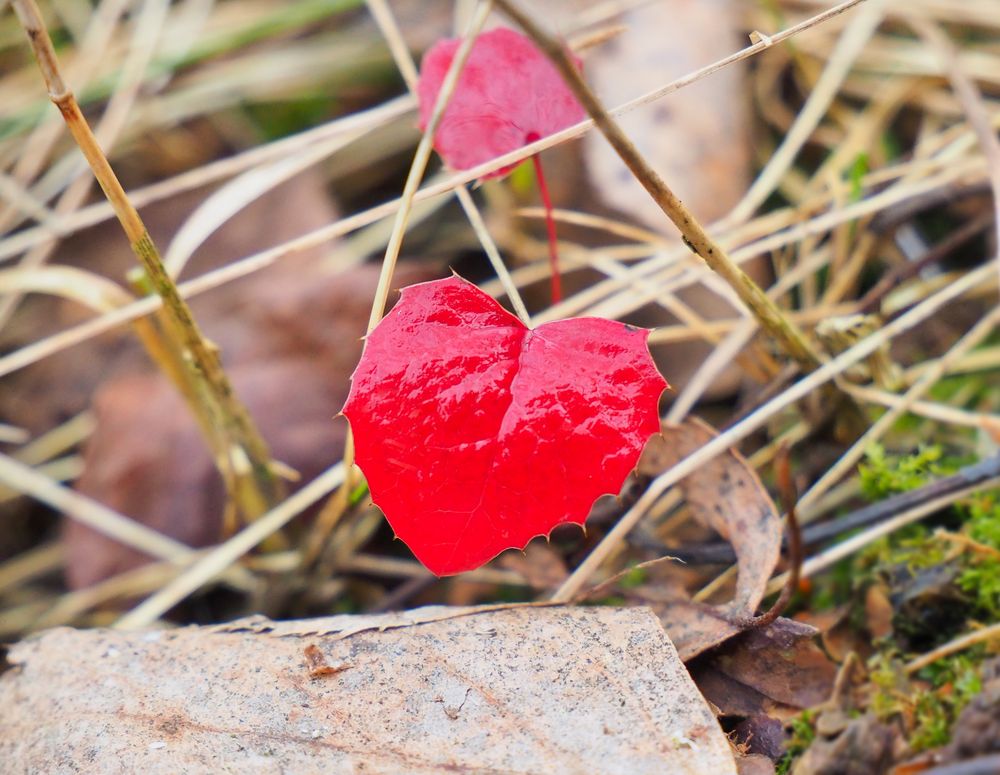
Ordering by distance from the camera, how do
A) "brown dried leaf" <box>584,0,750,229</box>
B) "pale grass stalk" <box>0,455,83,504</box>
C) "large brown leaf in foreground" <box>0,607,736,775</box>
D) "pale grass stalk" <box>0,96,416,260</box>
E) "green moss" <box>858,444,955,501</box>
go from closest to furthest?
"large brown leaf in foreground" <box>0,607,736,775</box>
"green moss" <box>858,444,955,501</box>
"pale grass stalk" <box>0,96,416,260</box>
"brown dried leaf" <box>584,0,750,229</box>
"pale grass stalk" <box>0,455,83,504</box>

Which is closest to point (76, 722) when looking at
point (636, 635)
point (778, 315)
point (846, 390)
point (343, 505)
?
point (343, 505)

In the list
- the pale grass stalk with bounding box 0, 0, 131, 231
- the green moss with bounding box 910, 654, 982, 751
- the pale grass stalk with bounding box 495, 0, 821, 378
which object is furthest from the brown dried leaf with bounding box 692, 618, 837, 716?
the pale grass stalk with bounding box 0, 0, 131, 231

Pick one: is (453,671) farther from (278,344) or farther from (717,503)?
(278,344)

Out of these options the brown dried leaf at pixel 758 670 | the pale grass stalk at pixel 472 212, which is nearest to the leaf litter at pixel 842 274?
the brown dried leaf at pixel 758 670

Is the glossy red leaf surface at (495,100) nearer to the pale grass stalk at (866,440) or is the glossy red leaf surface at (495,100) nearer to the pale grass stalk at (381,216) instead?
the pale grass stalk at (381,216)

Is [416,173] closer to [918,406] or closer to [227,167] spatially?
[227,167]

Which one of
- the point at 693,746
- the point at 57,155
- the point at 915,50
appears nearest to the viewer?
the point at 693,746

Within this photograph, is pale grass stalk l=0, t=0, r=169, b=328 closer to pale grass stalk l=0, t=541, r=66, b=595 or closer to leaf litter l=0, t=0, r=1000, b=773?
leaf litter l=0, t=0, r=1000, b=773

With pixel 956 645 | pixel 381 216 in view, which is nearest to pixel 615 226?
pixel 381 216
